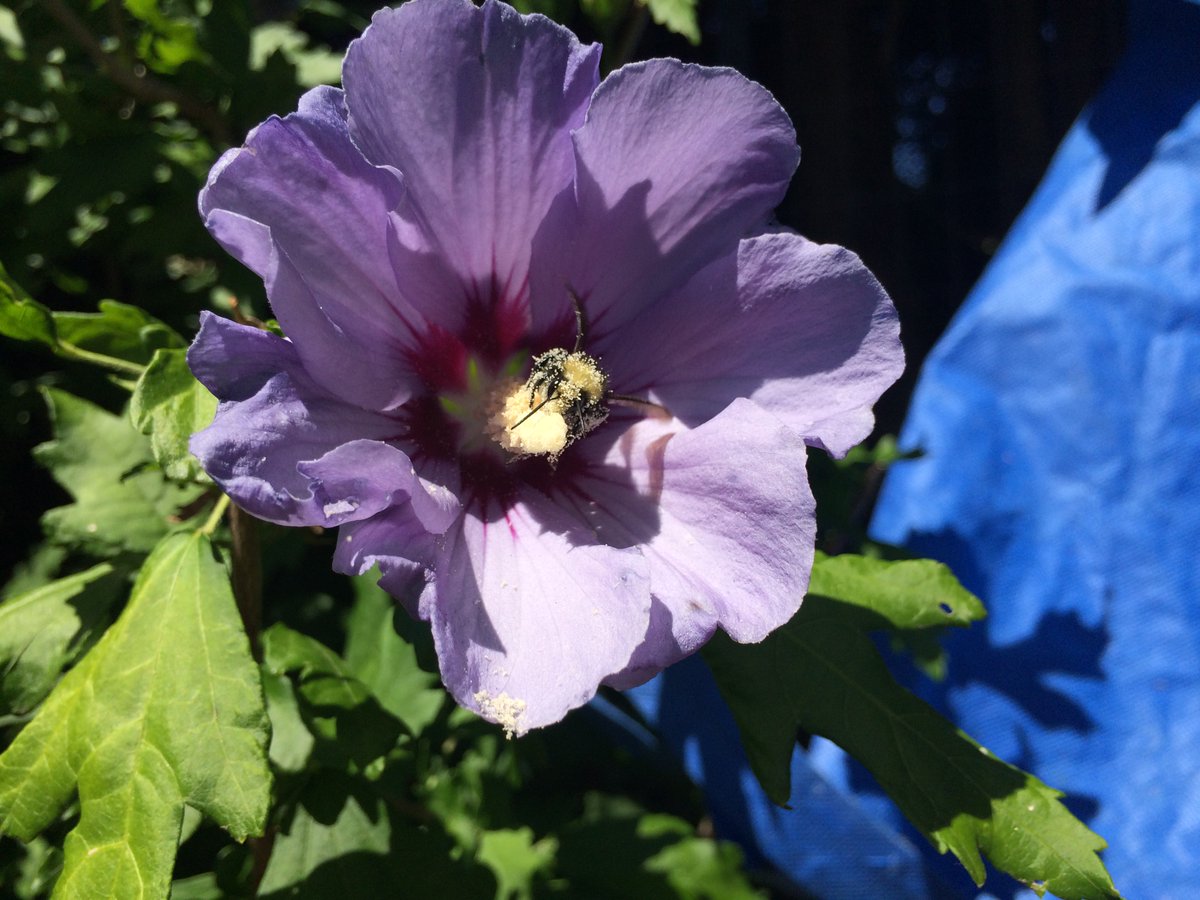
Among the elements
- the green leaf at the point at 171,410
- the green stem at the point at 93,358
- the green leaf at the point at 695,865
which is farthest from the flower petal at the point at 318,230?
the green leaf at the point at 695,865

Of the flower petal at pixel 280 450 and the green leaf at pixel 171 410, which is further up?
the flower petal at pixel 280 450

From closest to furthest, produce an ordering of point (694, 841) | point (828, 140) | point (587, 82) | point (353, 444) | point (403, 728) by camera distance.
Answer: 1. point (353, 444)
2. point (587, 82)
3. point (403, 728)
4. point (694, 841)
5. point (828, 140)

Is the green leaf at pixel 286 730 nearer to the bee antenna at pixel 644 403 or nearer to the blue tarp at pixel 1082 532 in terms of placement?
the bee antenna at pixel 644 403

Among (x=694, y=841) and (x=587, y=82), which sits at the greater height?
(x=587, y=82)

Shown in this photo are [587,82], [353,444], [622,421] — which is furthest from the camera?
[622,421]

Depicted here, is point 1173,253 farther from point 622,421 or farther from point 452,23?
point 452,23

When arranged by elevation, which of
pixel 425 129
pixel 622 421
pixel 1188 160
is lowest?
pixel 1188 160

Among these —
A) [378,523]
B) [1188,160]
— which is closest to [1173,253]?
[1188,160]
